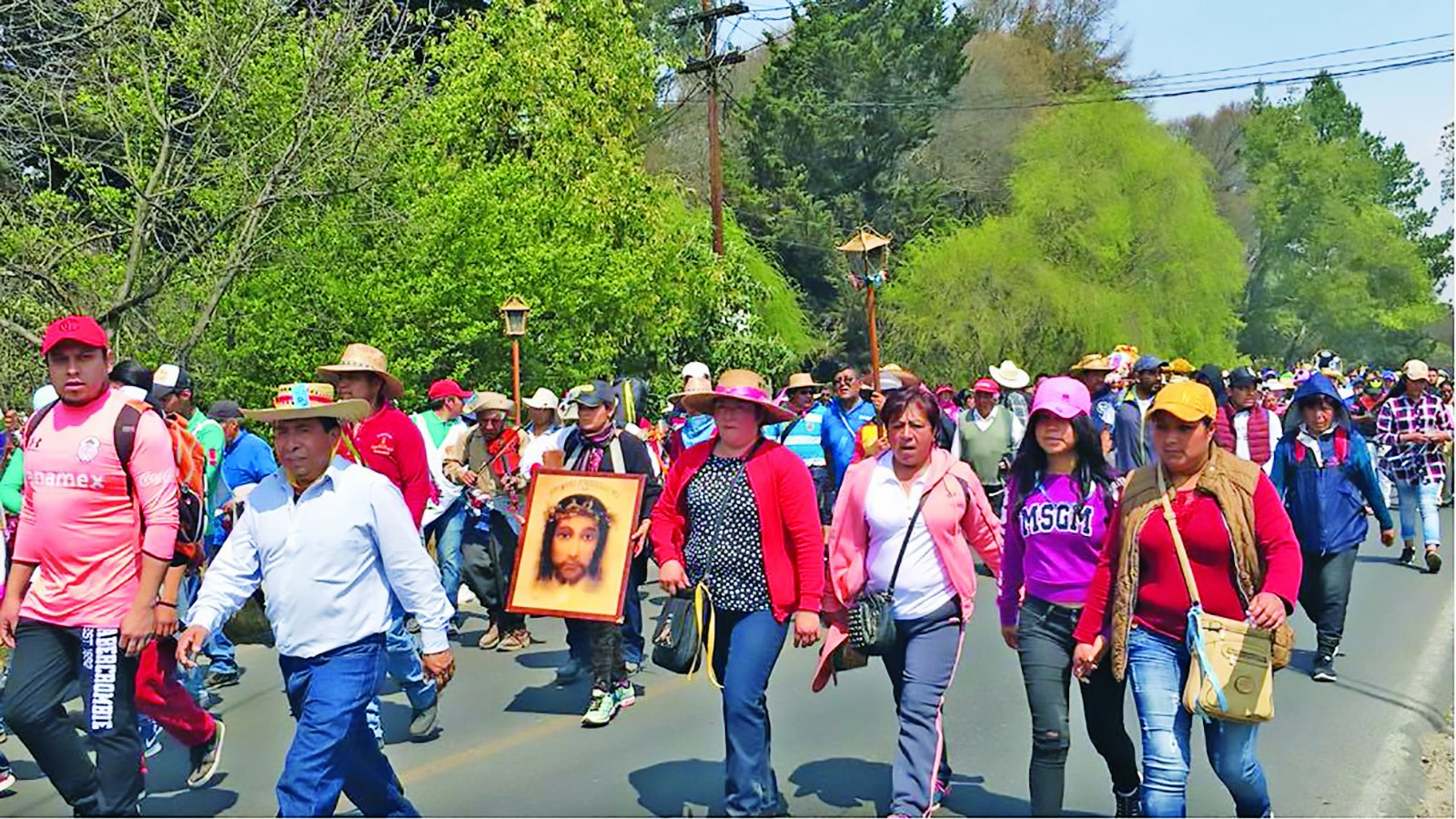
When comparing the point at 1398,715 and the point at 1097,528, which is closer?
the point at 1097,528

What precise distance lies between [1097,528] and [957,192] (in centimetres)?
4511

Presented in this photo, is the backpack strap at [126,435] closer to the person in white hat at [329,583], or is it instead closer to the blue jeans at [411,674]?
the person in white hat at [329,583]

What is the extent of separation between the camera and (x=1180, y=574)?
466 cm

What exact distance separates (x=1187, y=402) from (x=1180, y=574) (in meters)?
0.56

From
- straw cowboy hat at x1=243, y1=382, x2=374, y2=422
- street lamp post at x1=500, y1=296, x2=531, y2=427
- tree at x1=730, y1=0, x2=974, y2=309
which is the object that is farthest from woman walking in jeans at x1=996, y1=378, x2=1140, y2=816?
tree at x1=730, y1=0, x2=974, y2=309

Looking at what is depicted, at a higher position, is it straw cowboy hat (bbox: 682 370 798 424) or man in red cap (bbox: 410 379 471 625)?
straw cowboy hat (bbox: 682 370 798 424)

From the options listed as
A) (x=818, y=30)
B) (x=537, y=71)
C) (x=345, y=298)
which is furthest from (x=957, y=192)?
(x=345, y=298)

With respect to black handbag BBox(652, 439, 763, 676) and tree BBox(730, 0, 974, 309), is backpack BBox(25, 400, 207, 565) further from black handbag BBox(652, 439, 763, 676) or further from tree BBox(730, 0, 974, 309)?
tree BBox(730, 0, 974, 309)

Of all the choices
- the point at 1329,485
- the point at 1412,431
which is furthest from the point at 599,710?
the point at 1412,431

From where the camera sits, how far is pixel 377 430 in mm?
6836

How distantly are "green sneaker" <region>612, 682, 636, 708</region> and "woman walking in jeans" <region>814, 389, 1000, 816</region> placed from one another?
2.28m

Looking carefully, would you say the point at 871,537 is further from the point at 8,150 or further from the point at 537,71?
the point at 537,71

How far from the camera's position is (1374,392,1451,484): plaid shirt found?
13391 mm

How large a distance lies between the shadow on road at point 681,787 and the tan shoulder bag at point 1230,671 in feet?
7.28
